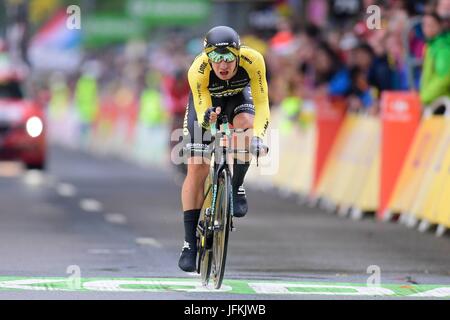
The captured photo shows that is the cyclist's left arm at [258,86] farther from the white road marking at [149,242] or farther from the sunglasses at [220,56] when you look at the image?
the white road marking at [149,242]

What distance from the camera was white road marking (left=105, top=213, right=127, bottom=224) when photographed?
18.1 m

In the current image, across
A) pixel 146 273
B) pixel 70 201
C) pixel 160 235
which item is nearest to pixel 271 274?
pixel 146 273

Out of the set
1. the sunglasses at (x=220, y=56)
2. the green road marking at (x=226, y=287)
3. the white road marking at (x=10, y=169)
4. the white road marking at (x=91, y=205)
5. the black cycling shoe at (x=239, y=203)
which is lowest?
the green road marking at (x=226, y=287)

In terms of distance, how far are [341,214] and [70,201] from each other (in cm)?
361

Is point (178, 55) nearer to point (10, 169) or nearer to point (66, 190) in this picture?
point (10, 169)

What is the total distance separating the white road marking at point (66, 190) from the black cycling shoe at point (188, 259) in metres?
10.7

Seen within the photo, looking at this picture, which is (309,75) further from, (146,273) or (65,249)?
(146,273)

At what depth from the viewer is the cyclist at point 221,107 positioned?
11375mm

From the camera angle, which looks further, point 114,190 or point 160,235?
point 114,190

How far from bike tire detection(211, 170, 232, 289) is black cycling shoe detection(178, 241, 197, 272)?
333 mm

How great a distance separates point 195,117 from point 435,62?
6386 millimetres

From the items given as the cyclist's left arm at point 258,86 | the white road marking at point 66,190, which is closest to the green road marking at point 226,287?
the cyclist's left arm at point 258,86

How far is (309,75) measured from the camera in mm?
25156

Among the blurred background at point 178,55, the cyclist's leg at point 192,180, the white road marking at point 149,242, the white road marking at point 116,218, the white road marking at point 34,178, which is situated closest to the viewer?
the cyclist's leg at point 192,180
